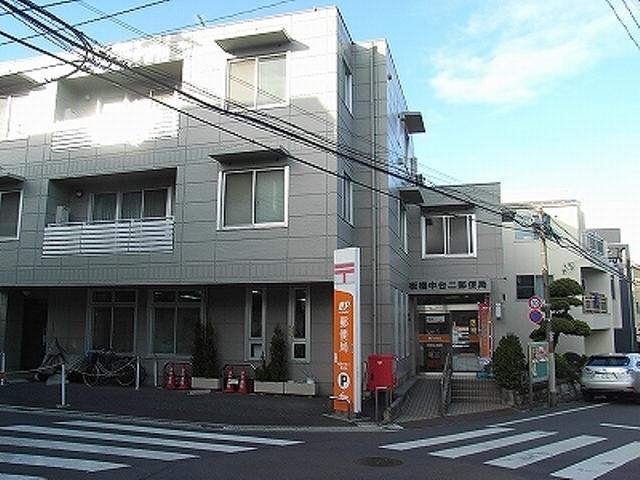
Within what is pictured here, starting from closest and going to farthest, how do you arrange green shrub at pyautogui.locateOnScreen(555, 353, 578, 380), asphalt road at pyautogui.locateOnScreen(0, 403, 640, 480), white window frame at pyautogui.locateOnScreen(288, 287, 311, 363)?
1. asphalt road at pyautogui.locateOnScreen(0, 403, 640, 480)
2. white window frame at pyautogui.locateOnScreen(288, 287, 311, 363)
3. green shrub at pyautogui.locateOnScreen(555, 353, 578, 380)

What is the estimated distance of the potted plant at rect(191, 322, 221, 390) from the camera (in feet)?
53.6

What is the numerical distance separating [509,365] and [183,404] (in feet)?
29.4

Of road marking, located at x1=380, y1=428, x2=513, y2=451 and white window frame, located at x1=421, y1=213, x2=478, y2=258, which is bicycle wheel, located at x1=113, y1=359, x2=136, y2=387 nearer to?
road marking, located at x1=380, y1=428, x2=513, y2=451

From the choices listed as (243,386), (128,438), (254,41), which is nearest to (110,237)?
(243,386)

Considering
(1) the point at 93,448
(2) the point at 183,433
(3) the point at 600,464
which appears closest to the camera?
(3) the point at 600,464

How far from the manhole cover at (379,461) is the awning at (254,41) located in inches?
456

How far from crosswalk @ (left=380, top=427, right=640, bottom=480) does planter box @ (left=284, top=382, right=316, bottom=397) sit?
490cm

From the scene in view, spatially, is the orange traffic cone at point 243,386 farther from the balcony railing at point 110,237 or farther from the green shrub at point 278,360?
the balcony railing at point 110,237

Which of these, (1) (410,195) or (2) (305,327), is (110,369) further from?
(1) (410,195)

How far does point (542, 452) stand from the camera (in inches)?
378

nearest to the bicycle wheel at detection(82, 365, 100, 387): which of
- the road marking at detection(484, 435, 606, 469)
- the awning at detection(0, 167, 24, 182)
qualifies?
the awning at detection(0, 167, 24, 182)

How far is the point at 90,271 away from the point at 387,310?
29.8 feet

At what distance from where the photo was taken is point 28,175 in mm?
19000

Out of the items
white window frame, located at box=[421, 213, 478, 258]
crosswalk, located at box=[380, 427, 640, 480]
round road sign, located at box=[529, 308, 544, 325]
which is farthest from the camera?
white window frame, located at box=[421, 213, 478, 258]
